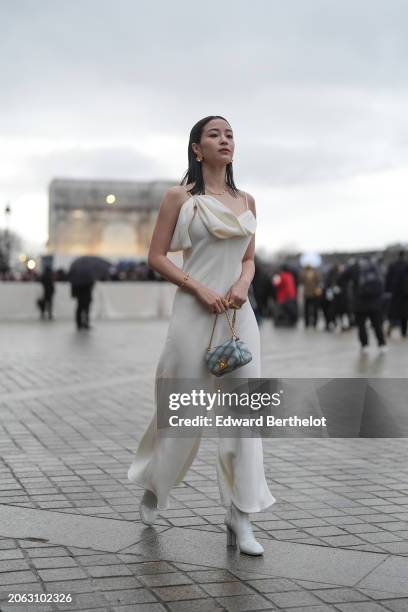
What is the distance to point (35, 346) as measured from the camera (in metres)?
17.9

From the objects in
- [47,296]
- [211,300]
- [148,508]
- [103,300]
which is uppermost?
[211,300]

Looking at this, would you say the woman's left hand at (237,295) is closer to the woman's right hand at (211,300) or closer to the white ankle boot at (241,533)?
the woman's right hand at (211,300)

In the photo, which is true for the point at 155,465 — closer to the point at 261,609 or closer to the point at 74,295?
the point at 261,609

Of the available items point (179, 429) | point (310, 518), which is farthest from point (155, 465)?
point (310, 518)

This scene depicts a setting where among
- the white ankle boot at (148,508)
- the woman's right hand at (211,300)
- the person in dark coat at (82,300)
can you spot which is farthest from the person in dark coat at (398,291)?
the woman's right hand at (211,300)

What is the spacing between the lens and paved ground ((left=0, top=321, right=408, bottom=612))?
156 inches

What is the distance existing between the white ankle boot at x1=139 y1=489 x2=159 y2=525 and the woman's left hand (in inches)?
40.8

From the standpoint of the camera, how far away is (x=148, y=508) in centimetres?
494

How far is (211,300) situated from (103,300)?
1041 inches

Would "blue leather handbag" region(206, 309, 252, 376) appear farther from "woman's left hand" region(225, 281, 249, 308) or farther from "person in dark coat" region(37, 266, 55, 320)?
"person in dark coat" region(37, 266, 55, 320)

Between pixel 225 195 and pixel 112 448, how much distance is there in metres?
3.11

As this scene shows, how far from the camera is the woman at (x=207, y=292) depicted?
15.1ft

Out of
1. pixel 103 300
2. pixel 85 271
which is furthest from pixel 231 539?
pixel 103 300

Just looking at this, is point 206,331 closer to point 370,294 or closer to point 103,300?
point 370,294
